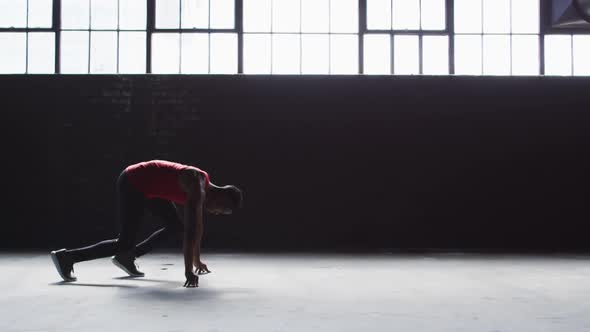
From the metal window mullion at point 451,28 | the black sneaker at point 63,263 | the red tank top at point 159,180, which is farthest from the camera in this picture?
the metal window mullion at point 451,28

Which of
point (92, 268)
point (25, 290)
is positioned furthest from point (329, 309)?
point (92, 268)

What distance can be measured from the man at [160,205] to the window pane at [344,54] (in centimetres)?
483

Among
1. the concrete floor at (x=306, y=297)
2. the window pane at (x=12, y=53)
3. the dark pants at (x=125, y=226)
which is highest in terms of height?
the window pane at (x=12, y=53)

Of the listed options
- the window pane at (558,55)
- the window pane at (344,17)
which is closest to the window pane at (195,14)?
the window pane at (344,17)

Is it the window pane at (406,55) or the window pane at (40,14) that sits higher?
the window pane at (40,14)

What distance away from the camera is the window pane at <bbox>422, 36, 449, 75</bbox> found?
987 cm

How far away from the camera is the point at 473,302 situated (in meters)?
4.59

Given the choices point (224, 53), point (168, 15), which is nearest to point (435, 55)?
point (224, 53)

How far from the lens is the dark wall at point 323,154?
9.85 meters

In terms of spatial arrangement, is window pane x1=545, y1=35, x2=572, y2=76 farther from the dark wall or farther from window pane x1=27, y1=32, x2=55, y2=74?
window pane x1=27, y1=32, x2=55, y2=74

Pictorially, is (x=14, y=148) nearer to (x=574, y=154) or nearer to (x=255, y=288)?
(x=255, y=288)

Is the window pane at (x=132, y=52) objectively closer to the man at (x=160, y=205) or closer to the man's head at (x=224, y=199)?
the man at (x=160, y=205)

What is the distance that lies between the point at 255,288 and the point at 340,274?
1.34 m

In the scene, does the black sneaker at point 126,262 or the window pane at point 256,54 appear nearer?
the black sneaker at point 126,262
